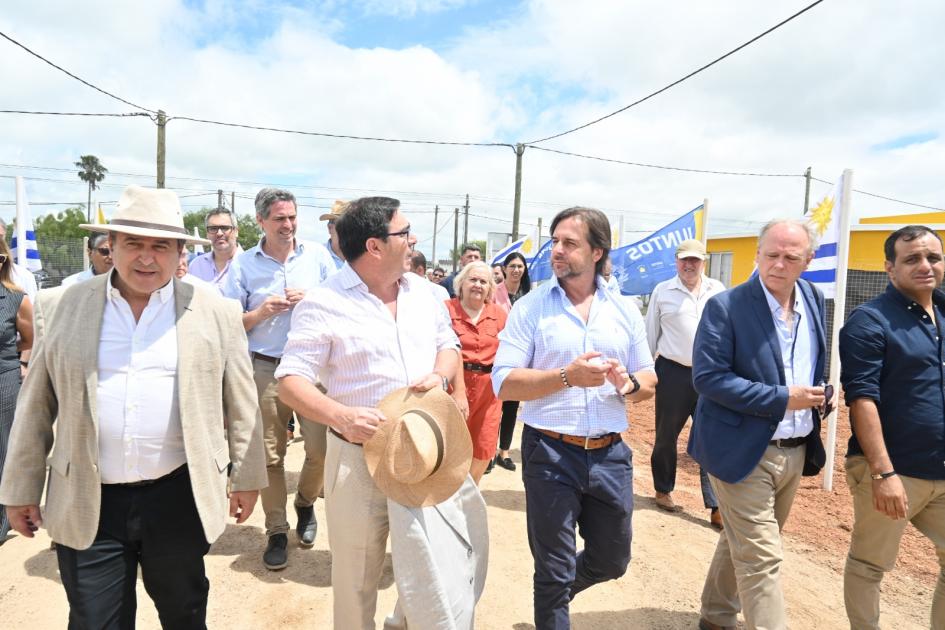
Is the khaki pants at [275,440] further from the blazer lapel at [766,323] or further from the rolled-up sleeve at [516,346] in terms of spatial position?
the blazer lapel at [766,323]

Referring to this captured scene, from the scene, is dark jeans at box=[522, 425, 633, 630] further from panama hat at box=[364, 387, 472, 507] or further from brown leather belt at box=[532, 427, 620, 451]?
panama hat at box=[364, 387, 472, 507]

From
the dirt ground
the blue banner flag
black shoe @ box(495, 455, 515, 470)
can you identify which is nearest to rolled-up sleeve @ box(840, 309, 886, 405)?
the dirt ground

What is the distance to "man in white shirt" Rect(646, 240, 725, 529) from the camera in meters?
4.88

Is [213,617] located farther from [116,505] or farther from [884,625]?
[884,625]

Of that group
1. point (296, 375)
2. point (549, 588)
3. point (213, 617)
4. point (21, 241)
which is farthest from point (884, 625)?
point (21, 241)

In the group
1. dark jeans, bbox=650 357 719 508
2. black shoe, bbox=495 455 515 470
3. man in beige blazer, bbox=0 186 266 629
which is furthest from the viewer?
black shoe, bbox=495 455 515 470

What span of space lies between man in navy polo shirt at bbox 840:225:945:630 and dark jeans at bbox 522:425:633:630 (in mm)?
1217

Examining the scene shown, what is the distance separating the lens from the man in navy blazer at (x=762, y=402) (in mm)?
2691

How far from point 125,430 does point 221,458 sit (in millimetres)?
376

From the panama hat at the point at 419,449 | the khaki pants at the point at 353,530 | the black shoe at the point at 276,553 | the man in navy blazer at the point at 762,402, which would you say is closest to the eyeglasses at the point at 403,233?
the panama hat at the point at 419,449

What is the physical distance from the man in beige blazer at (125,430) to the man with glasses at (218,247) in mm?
2488

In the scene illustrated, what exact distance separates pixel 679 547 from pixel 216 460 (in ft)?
11.3

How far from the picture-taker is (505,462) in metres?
6.22

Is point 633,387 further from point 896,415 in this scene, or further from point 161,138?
point 161,138
